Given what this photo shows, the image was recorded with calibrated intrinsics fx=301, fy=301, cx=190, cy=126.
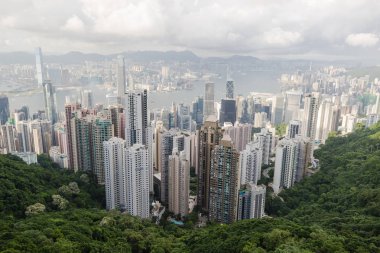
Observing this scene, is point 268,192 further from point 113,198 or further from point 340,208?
point 113,198

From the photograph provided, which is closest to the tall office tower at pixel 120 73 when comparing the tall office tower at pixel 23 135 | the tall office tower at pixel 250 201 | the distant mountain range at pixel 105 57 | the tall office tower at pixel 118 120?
the distant mountain range at pixel 105 57

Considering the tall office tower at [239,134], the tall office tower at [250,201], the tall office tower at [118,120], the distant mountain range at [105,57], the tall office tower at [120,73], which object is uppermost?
the distant mountain range at [105,57]

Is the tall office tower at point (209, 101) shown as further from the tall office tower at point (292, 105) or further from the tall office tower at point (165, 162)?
the tall office tower at point (165, 162)

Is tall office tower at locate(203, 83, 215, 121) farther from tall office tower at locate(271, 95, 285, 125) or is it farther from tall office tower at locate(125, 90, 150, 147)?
tall office tower at locate(125, 90, 150, 147)

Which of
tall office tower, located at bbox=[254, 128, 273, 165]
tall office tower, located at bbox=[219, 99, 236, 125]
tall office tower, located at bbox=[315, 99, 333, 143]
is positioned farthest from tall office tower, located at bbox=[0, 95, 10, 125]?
tall office tower, located at bbox=[315, 99, 333, 143]

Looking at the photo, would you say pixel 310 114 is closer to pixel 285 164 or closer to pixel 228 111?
pixel 285 164

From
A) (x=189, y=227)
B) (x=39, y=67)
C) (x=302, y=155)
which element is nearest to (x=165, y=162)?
(x=189, y=227)

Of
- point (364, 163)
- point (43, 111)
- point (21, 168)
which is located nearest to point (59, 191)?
point (21, 168)
